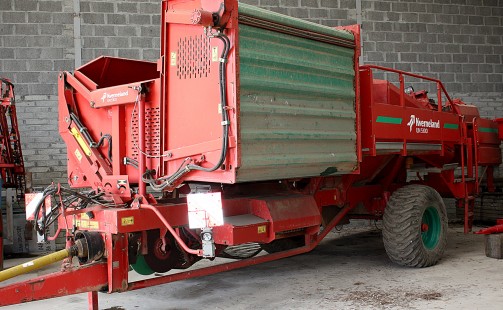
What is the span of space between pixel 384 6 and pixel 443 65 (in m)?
1.69

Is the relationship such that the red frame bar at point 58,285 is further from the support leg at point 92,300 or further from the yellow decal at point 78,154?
the yellow decal at point 78,154

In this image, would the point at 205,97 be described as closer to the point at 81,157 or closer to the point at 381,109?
the point at 81,157

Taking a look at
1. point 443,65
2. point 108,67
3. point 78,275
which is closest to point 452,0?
point 443,65

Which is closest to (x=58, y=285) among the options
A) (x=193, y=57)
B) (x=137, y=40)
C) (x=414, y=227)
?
Result: (x=193, y=57)

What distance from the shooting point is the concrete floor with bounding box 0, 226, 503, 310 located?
17.3 feet

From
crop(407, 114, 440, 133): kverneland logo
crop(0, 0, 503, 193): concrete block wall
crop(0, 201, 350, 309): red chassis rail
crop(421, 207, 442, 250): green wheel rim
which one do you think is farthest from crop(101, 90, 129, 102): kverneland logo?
crop(0, 0, 503, 193): concrete block wall

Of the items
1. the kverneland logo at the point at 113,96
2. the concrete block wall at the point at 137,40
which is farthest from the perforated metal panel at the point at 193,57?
the concrete block wall at the point at 137,40

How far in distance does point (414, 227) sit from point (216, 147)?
2.98 m

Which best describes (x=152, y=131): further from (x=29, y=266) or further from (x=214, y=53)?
(x=29, y=266)

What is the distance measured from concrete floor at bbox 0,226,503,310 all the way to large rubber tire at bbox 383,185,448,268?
17 centimetres

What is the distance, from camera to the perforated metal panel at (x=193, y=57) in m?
4.71

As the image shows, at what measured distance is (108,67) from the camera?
607 cm

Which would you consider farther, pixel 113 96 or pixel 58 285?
pixel 113 96

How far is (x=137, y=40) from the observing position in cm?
997
